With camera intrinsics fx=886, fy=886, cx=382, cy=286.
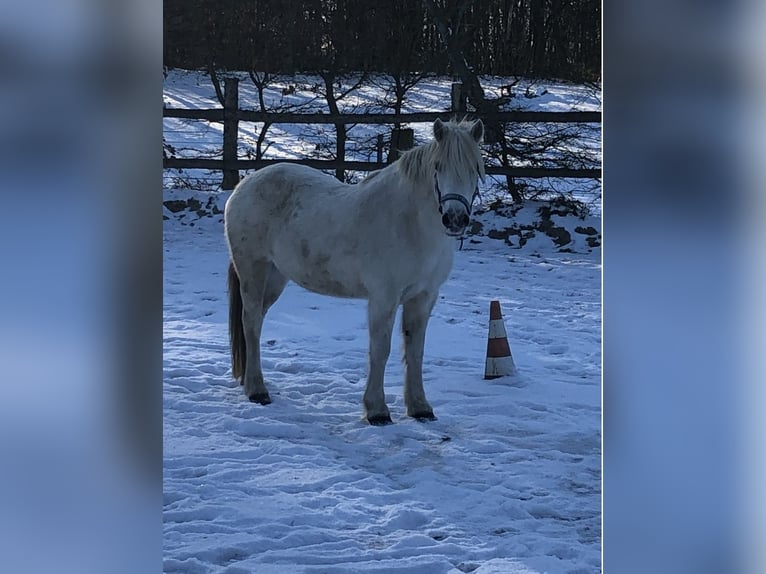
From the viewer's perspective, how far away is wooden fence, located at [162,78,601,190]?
10.3 meters

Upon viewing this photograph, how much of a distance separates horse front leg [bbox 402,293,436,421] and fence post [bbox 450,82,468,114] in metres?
6.61

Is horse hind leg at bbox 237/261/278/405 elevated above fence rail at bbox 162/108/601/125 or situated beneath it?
situated beneath

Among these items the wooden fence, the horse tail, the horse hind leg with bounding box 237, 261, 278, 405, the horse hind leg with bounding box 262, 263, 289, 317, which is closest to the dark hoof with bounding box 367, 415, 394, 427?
the horse hind leg with bounding box 237, 261, 278, 405

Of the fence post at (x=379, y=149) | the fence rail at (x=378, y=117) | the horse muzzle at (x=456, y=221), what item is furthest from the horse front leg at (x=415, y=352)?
the fence post at (x=379, y=149)

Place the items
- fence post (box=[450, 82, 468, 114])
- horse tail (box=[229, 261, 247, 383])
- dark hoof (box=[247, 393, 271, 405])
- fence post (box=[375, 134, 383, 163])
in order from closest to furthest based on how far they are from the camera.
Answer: dark hoof (box=[247, 393, 271, 405]) → horse tail (box=[229, 261, 247, 383]) → fence post (box=[375, 134, 383, 163]) → fence post (box=[450, 82, 468, 114])

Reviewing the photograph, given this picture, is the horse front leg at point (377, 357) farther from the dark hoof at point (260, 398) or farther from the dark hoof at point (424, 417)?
the dark hoof at point (260, 398)

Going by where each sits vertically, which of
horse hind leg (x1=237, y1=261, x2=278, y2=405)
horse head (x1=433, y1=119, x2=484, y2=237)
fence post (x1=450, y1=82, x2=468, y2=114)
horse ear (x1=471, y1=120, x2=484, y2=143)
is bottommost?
horse hind leg (x1=237, y1=261, x2=278, y2=405)

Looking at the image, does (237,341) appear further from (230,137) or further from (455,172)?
(230,137)

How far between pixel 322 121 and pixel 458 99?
1.69m
